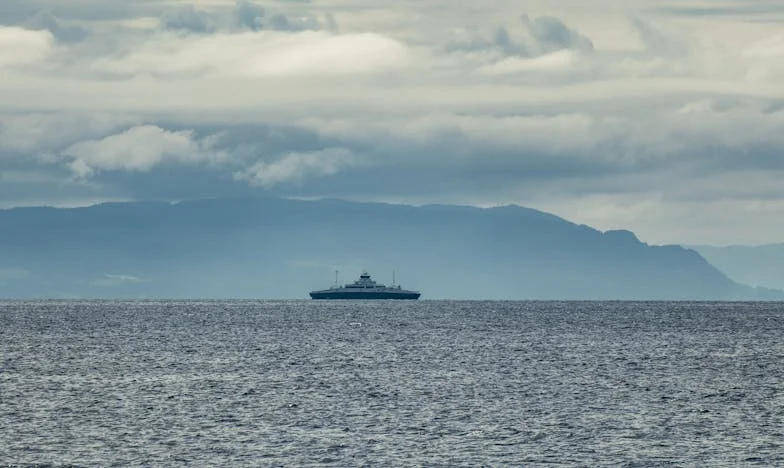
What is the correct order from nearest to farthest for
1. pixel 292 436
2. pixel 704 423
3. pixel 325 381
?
pixel 292 436 → pixel 704 423 → pixel 325 381

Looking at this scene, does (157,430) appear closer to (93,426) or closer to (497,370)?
(93,426)

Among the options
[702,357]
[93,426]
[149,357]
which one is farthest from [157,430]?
[702,357]

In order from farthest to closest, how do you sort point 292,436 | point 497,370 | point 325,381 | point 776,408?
1. point 497,370
2. point 325,381
3. point 776,408
4. point 292,436

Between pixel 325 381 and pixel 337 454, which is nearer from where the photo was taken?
pixel 337 454

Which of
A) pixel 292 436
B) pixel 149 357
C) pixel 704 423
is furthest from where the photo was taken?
pixel 149 357

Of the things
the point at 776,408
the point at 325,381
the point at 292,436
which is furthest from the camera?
the point at 325,381

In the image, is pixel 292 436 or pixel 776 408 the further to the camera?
pixel 776 408

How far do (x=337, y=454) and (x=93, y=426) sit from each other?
20867 mm

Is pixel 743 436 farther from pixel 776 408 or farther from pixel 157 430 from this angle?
pixel 157 430

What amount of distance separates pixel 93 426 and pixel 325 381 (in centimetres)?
4029

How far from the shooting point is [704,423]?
332 feet

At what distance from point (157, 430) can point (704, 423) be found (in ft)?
128

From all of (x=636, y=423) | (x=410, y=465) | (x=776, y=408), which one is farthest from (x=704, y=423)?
(x=410, y=465)

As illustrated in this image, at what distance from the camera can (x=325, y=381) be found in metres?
135
